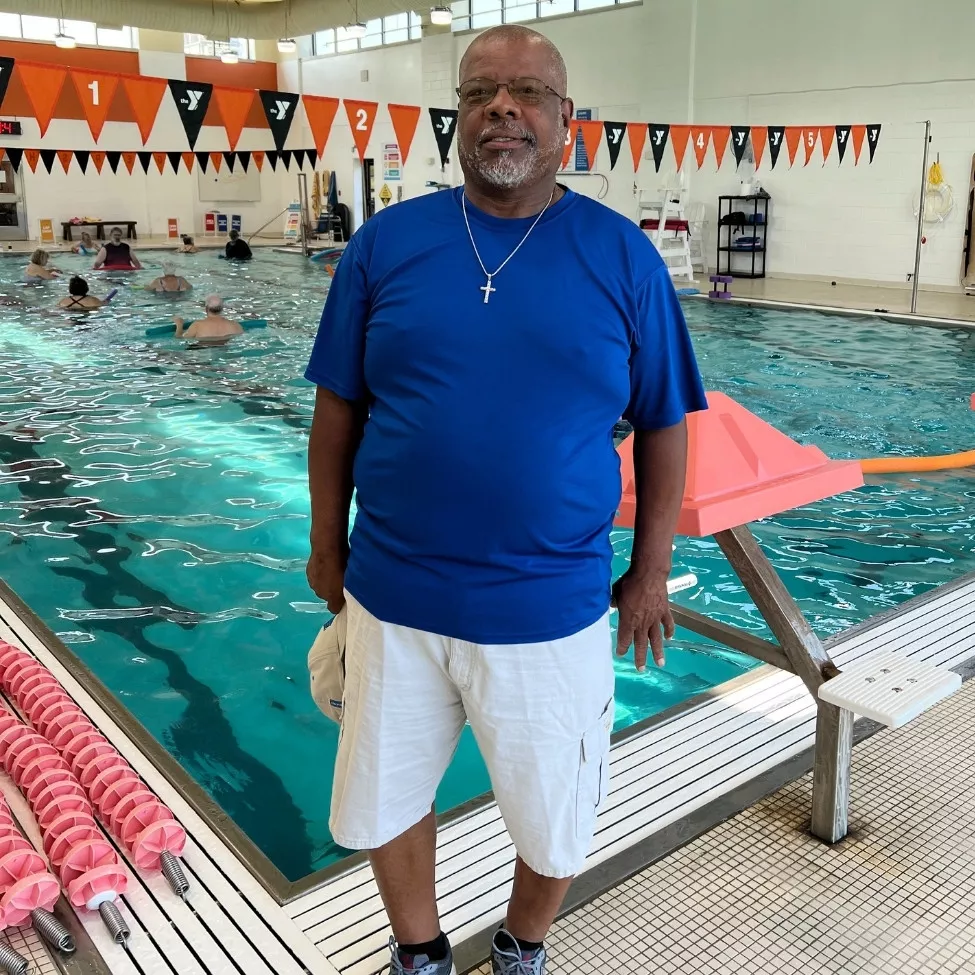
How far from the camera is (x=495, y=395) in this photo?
1.38 meters

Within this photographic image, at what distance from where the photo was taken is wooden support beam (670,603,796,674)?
254cm

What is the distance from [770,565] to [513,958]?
1.11 metres

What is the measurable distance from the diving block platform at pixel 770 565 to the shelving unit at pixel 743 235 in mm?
15096

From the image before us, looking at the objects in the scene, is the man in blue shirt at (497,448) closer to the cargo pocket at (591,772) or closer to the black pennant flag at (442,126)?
the cargo pocket at (591,772)

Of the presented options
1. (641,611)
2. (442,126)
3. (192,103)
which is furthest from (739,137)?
(641,611)

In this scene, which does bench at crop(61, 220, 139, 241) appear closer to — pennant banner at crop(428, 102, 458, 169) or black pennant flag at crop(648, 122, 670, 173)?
pennant banner at crop(428, 102, 458, 169)

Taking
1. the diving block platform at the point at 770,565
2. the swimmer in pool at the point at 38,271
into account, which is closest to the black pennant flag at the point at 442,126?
the diving block platform at the point at 770,565

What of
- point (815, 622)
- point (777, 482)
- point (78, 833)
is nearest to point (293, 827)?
point (78, 833)

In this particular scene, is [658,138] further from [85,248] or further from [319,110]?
[85,248]

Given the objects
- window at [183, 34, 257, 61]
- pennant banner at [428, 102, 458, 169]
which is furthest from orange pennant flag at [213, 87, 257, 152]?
window at [183, 34, 257, 61]

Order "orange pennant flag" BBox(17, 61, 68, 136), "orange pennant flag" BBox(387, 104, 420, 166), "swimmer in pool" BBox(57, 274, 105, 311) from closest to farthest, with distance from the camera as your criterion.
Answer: "orange pennant flag" BBox(17, 61, 68, 136), "orange pennant flag" BBox(387, 104, 420, 166), "swimmer in pool" BBox(57, 274, 105, 311)

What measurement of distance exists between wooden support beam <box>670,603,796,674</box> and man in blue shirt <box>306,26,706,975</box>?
1117mm

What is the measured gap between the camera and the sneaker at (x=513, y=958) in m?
1.70

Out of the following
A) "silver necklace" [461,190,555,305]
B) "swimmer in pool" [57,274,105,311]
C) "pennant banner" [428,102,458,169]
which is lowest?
"swimmer in pool" [57,274,105,311]
